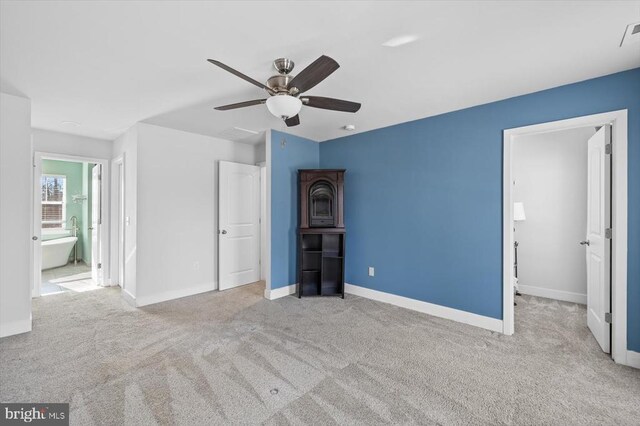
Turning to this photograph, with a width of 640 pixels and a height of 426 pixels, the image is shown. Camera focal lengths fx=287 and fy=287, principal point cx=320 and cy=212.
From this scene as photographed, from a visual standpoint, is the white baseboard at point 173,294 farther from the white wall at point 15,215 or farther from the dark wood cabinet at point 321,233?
the dark wood cabinet at point 321,233

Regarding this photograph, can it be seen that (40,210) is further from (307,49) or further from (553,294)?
(553,294)

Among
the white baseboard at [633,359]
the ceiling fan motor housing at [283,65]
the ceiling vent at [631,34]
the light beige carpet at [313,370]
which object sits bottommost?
the light beige carpet at [313,370]

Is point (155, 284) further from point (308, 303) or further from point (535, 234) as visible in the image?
point (535, 234)

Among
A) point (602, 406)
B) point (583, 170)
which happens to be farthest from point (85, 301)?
point (583, 170)

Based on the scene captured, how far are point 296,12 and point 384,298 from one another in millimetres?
3494

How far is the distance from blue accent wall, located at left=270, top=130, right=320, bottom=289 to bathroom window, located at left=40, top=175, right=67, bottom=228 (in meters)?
5.72

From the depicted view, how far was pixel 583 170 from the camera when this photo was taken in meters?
3.85

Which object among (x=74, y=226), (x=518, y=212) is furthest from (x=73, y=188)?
(x=518, y=212)

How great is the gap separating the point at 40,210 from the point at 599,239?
679 centimetres

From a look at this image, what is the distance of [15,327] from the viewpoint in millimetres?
2957

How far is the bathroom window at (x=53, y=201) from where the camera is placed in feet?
21.1

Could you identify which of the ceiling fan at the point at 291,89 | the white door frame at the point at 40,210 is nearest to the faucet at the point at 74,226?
the white door frame at the point at 40,210

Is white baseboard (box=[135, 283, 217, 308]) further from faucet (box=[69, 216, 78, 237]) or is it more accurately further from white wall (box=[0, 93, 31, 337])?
faucet (box=[69, 216, 78, 237])

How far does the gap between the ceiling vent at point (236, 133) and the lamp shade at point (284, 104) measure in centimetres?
216
